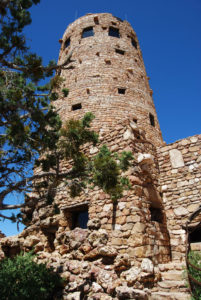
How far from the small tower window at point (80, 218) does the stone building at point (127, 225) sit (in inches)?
1.2

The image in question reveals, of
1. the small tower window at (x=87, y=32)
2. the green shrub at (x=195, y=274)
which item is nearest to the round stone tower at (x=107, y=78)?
the small tower window at (x=87, y=32)

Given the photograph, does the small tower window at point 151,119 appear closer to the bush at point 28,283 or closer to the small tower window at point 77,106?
the small tower window at point 77,106

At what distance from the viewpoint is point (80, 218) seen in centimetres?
763

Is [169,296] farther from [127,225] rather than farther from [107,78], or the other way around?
[107,78]

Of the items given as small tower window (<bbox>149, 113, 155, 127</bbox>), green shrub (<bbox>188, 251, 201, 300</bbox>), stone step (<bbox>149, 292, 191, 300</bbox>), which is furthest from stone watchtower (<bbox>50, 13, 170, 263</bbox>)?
green shrub (<bbox>188, 251, 201, 300</bbox>)

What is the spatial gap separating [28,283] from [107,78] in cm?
1031

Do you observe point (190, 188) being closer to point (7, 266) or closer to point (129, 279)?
point (129, 279)

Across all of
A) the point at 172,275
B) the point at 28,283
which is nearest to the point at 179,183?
the point at 172,275

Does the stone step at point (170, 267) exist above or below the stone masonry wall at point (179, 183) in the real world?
below

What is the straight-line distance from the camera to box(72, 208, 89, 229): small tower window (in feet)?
24.5

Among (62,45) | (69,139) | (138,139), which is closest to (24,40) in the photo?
(69,139)

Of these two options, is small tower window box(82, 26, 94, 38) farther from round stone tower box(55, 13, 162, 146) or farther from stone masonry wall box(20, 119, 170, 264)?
stone masonry wall box(20, 119, 170, 264)

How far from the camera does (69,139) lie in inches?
243

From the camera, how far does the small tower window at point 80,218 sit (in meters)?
7.45
